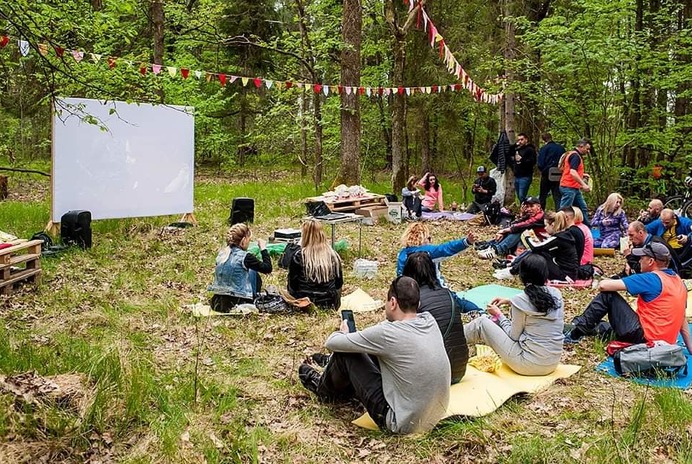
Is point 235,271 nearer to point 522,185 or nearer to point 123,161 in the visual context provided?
point 123,161

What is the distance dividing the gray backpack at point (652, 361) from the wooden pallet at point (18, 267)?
238 inches

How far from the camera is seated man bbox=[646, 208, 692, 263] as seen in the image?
26.8 feet

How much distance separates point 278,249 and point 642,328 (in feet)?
17.0

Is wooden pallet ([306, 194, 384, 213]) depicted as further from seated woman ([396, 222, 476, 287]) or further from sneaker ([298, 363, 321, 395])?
sneaker ([298, 363, 321, 395])

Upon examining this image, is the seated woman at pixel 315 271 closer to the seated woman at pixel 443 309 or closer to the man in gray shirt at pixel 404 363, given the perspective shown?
the seated woman at pixel 443 309

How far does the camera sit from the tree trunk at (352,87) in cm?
1338

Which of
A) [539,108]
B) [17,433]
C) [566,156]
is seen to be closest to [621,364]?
[17,433]

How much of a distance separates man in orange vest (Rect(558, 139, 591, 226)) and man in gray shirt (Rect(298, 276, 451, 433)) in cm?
762

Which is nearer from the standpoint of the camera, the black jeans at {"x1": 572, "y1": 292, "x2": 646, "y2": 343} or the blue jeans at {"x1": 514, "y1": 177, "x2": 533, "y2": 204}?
the black jeans at {"x1": 572, "y1": 292, "x2": 646, "y2": 343}

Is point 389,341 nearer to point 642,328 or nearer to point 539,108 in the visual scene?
point 642,328

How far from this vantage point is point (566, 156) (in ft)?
35.2

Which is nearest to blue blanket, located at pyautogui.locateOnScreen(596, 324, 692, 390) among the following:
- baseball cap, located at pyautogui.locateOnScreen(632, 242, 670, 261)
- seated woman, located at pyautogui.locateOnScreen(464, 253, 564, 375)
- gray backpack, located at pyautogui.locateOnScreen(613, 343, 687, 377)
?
gray backpack, located at pyautogui.locateOnScreen(613, 343, 687, 377)

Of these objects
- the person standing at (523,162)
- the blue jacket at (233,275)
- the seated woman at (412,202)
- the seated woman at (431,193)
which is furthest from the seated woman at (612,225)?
the blue jacket at (233,275)

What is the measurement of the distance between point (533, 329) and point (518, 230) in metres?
4.51
